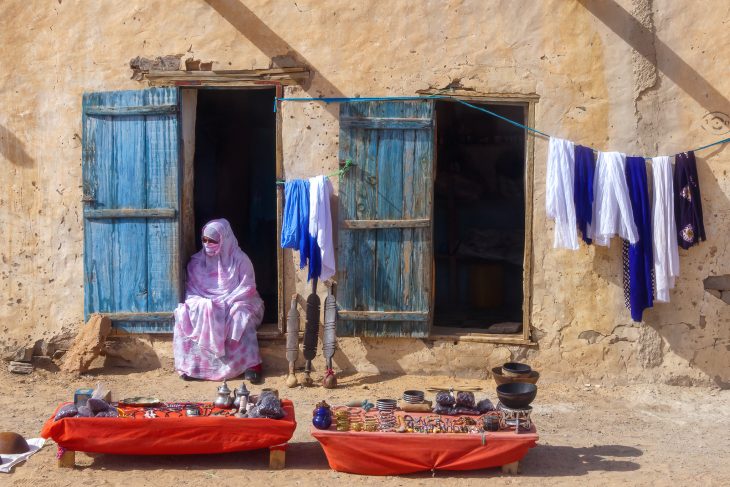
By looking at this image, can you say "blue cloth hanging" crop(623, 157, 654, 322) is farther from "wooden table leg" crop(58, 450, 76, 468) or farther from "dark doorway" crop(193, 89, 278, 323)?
"wooden table leg" crop(58, 450, 76, 468)

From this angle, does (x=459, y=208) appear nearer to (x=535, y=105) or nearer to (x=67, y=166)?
(x=535, y=105)

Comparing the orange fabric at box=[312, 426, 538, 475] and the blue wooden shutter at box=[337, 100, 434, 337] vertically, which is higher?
the blue wooden shutter at box=[337, 100, 434, 337]

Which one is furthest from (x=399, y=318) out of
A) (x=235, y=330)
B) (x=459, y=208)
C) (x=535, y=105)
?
(x=459, y=208)

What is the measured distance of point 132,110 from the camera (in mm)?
7859

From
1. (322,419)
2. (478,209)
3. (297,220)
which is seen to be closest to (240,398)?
(322,419)

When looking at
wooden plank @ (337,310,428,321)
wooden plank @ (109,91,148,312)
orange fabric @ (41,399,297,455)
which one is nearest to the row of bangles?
orange fabric @ (41,399,297,455)

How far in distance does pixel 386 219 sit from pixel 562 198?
144cm

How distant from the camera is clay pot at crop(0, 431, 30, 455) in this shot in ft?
19.8

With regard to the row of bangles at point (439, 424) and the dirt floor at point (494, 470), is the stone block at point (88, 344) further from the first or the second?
the row of bangles at point (439, 424)

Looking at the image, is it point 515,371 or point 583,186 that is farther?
point 583,186

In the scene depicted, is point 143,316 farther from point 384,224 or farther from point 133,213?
point 384,224

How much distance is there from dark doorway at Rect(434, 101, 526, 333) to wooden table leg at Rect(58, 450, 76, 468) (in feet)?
16.8

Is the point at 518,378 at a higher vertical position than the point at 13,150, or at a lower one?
lower

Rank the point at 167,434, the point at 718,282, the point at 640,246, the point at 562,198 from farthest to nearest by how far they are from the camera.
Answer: the point at 718,282, the point at 640,246, the point at 562,198, the point at 167,434
